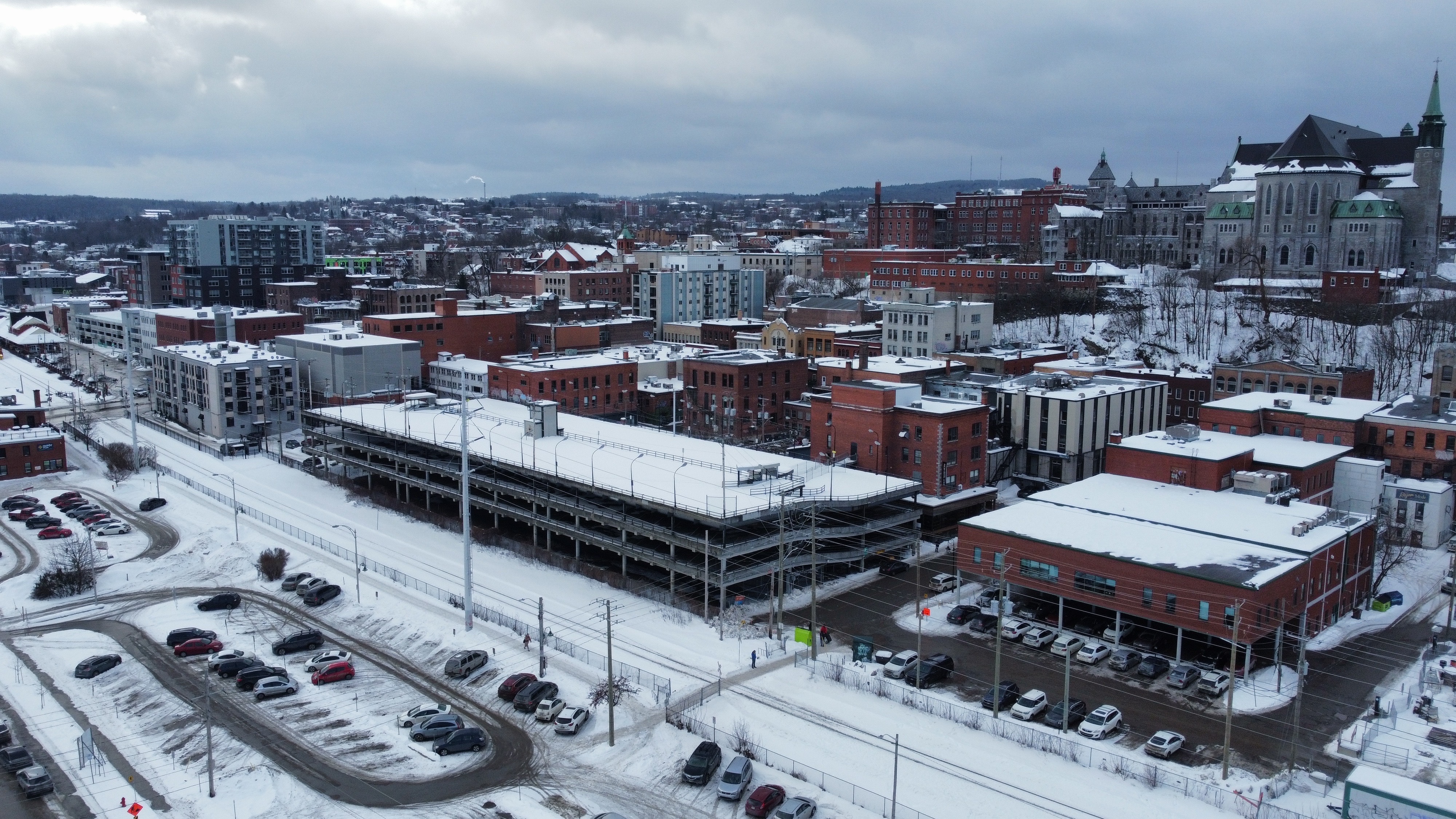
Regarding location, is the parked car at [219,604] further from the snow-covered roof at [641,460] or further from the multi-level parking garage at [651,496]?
the snow-covered roof at [641,460]

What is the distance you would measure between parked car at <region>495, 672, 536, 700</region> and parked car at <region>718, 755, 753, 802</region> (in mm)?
9006

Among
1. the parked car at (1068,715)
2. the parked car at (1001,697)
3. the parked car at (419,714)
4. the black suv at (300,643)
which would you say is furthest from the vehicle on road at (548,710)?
the parked car at (1068,715)

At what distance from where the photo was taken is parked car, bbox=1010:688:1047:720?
107 feet

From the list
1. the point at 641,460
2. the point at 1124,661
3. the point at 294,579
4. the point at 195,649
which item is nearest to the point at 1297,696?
the point at 1124,661

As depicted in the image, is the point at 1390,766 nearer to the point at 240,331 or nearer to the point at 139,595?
the point at 139,595

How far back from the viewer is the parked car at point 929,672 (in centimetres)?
3525

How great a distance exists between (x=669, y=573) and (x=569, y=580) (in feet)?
16.3

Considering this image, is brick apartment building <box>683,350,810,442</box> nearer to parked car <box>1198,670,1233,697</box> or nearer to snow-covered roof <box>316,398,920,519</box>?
snow-covered roof <box>316,398,920,519</box>

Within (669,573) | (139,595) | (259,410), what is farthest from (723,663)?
(259,410)

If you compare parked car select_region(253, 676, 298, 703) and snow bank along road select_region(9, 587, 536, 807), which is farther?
parked car select_region(253, 676, 298, 703)

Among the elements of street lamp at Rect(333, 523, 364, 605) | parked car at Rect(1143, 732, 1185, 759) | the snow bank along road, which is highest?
parked car at Rect(1143, 732, 1185, 759)

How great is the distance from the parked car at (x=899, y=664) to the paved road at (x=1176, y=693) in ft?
5.49

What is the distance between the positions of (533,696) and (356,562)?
1770 cm

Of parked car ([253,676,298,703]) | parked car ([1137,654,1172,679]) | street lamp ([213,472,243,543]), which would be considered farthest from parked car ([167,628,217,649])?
parked car ([1137,654,1172,679])
